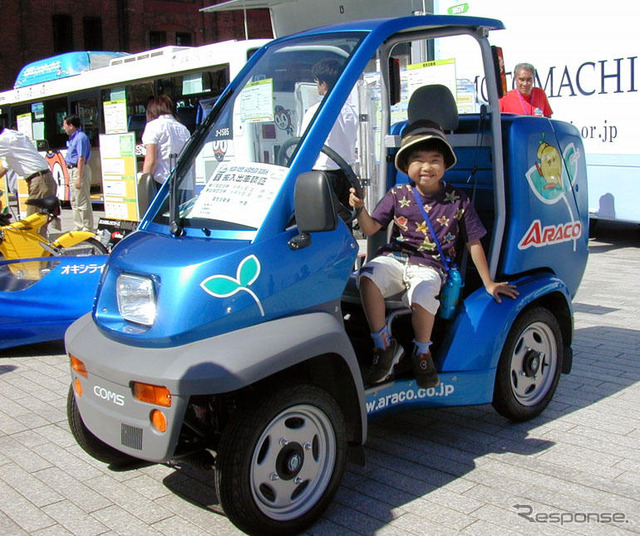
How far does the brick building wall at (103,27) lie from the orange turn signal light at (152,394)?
35962 millimetres

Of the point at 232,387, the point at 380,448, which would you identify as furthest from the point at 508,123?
the point at 232,387

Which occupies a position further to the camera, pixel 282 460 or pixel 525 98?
pixel 525 98

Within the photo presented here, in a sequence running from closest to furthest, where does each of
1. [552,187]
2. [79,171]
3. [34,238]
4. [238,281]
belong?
[238,281] → [552,187] → [34,238] → [79,171]

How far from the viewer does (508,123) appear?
440 centimetres

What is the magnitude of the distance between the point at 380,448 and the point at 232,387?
1582 millimetres

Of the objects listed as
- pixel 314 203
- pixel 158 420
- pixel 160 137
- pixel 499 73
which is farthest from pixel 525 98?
pixel 158 420

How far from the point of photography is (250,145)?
12.2 feet

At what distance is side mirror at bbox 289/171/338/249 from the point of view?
319 cm

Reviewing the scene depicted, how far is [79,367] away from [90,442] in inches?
20.0

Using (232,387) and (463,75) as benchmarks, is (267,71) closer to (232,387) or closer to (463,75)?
(232,387)

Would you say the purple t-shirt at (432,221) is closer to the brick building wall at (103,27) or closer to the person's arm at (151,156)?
the person's arm at (151,156)

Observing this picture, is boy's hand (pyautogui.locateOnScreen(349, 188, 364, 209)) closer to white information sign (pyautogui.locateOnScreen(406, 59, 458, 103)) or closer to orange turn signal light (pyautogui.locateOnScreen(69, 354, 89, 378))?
orange turn signal light (pyautogui.locateOnScreen(69, 354, 89, 378))

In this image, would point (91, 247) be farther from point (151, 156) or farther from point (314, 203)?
point (314, 203)

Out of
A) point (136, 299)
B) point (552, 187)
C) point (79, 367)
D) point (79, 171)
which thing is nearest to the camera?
point (136, 299)
